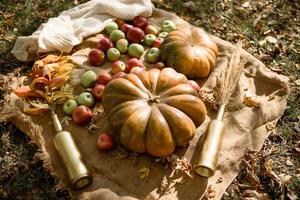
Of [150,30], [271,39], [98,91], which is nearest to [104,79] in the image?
[98,91]

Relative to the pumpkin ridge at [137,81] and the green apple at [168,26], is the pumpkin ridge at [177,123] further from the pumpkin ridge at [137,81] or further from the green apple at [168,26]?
the green apple at [168,26]

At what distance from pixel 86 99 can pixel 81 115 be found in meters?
0.25

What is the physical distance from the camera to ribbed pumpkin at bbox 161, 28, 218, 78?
5.33m

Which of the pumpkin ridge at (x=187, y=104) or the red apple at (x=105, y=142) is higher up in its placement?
the pumpkin ridge at (x=187, y=104)

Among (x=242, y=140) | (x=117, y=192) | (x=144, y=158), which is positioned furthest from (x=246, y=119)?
(x=117, y=192)

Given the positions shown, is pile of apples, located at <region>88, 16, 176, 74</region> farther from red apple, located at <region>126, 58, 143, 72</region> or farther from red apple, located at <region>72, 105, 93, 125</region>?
red apple, located at <region>72, 105, 93, 125</region>

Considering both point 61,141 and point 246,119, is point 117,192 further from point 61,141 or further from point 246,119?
point 246,119

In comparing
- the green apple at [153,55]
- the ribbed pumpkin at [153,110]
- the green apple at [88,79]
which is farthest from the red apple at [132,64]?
the ribbed pumpkin at [153,110]

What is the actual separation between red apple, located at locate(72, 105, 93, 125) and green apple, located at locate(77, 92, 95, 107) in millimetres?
121

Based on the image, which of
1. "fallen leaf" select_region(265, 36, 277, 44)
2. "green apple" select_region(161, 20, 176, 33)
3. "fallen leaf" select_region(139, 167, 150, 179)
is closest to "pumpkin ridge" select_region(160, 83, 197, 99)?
"fallen leaf" select_region(139, 167, 150, 179)

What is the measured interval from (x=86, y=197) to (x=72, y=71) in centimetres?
176

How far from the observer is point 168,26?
6039mm

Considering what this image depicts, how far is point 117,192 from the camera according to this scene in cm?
442

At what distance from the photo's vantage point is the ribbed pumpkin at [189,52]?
5332 mm
